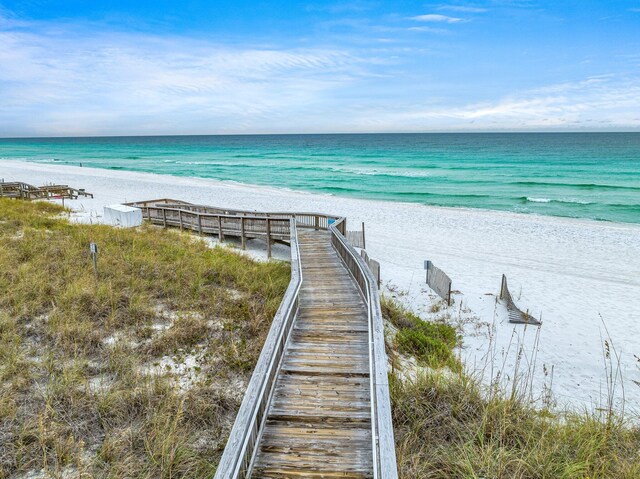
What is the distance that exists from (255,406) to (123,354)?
347 cm

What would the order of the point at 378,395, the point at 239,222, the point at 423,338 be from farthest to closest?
the point at 239,222, the point at 423,338, the point at 378,395

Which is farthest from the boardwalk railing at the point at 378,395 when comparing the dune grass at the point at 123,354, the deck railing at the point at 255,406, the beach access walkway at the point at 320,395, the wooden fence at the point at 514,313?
the wooden fence at the point at 514,313

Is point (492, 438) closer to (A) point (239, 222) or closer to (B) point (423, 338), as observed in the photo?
(B) point (423, 338)

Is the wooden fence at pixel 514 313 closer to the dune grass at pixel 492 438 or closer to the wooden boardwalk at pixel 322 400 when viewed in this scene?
the dune grass at pixel 492 438

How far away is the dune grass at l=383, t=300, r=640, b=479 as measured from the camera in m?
4.49

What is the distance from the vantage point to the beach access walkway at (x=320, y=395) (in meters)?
4.21

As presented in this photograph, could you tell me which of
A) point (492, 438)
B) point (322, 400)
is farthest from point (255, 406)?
point (492, 438)

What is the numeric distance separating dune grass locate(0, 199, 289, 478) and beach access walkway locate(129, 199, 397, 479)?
771mm

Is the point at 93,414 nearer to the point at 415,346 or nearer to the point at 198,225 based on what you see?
the point at 415,346

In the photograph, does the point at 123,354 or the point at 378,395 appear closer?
the point at 378,395

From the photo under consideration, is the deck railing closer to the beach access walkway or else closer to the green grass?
the beach access walkway

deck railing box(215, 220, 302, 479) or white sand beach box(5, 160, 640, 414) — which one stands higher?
deck railing box(215, 220, 302, 479)

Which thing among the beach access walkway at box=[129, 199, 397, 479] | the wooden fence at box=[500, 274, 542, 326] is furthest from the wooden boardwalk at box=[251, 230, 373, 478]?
the wooden fence at box=[500, 274, 542, 326]

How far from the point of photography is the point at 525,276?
50.9 feet
